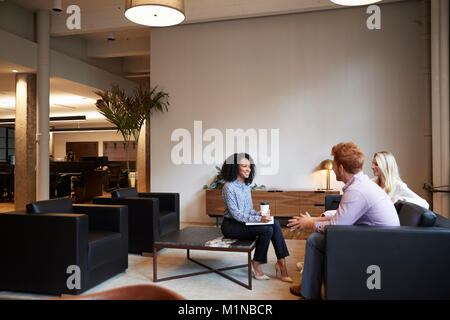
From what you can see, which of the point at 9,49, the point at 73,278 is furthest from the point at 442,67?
the point at 9,49

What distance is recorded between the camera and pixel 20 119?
8.05m

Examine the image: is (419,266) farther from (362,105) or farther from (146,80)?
(146,80)

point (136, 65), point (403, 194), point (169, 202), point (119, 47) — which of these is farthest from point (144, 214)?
point (136, 65)

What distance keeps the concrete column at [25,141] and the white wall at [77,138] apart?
1072 cm

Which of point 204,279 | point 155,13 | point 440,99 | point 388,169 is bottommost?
point 204,279

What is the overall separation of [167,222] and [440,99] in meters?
4.62

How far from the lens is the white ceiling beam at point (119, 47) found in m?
9.41

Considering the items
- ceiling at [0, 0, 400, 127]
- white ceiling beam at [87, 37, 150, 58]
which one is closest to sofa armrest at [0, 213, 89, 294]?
ceiling at [0, 0, 400, 127]

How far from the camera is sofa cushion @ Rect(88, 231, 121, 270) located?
3361 mm

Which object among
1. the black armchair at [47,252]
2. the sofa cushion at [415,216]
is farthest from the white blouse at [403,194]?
the black armchair at [47,252]

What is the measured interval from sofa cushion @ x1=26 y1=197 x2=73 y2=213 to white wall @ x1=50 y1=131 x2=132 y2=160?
15.3 meters

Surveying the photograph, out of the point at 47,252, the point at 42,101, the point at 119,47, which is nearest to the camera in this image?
the point at 47,252

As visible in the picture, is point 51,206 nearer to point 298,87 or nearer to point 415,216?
point 415,216

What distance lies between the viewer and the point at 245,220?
3.74 meters
